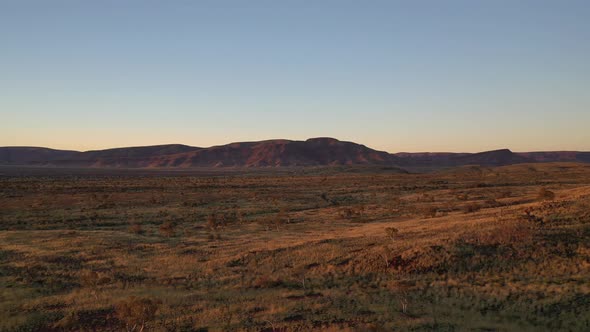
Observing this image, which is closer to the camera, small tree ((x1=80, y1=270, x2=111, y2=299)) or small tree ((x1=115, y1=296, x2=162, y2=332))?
small tree ((x1=115, y1=296, x2=162, y2=332))

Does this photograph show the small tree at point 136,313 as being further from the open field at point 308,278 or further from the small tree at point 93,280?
the small tree at point 93,280

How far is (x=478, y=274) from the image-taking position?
61.3ft

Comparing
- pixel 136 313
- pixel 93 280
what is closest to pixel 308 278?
Answer: pixel 136 313

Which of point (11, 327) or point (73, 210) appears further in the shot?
point (73, 210)

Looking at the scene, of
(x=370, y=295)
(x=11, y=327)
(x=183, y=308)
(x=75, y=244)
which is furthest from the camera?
(x=75, y=244)

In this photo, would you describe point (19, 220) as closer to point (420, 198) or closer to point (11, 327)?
point (11, 327)

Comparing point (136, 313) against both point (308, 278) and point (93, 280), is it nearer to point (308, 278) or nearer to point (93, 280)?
point (93, 280)

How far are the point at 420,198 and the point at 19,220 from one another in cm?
4592

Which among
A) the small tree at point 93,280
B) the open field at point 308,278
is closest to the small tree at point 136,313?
the open field at point 308,278

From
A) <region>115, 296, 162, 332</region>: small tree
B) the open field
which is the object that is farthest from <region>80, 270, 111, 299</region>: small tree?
<region>115, 296, 162, 332</region>: small tree

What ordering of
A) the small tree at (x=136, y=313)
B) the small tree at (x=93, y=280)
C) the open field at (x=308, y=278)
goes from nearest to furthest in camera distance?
the small tree at (x=136, y=313)
the open field at (x=308, y=278)
the small tree at (x=93, y=280)

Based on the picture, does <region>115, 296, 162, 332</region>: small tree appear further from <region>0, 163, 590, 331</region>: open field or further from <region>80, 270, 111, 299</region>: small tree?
<region>80, 270, 111, 299</region>: small tree

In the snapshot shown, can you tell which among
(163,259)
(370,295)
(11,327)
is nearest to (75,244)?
(163,259)

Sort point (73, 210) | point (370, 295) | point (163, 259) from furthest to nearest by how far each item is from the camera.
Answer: point (73, 210) → point (163, 259) → point (370, 295)
